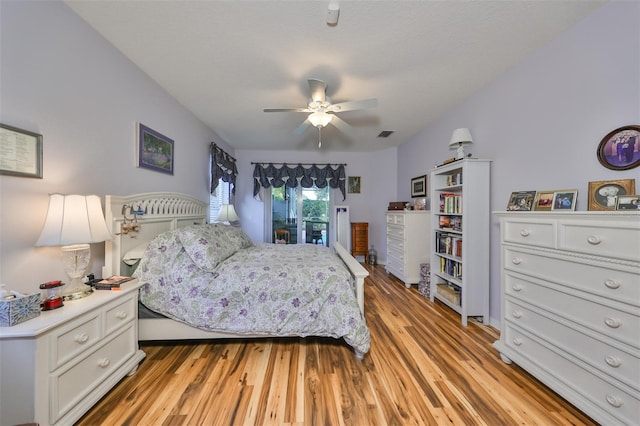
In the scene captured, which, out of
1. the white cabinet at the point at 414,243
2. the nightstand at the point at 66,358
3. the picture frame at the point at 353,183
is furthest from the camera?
the picture frame at the point at 353,183

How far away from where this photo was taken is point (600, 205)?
1.59m

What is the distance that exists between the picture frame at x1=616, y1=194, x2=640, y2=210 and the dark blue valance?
4172 millimetres

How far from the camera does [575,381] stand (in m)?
1.43

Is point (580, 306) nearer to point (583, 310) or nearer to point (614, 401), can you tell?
point (583, 310)

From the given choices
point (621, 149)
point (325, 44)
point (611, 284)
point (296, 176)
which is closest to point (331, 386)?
point (611, 284)

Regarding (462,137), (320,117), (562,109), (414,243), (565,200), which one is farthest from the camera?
(414,243)

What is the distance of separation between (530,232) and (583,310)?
0.54m

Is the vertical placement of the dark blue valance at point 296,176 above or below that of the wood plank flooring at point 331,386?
above

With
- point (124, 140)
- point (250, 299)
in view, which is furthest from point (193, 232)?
point (124, 140)

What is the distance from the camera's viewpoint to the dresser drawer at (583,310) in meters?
1.20

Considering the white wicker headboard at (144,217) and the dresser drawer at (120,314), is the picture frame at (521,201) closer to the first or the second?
the dresser drawer at (120,314)

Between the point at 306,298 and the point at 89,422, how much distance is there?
1.46m

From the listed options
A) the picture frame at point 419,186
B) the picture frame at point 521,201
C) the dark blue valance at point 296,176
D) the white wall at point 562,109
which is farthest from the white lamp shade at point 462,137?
the dark blue valance at point 296,176

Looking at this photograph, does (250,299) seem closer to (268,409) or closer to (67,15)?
(268,409)
